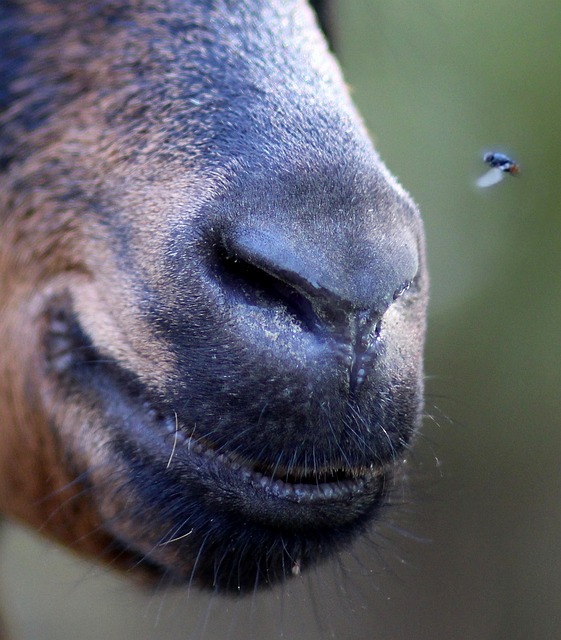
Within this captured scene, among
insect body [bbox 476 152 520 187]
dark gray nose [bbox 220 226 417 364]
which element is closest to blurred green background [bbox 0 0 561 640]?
insect body [bbox 476 152 520 187]

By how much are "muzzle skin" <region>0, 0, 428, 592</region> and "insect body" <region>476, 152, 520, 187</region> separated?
1.20 ft

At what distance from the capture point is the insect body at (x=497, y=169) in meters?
1.58

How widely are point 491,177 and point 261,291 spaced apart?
27.9 inches

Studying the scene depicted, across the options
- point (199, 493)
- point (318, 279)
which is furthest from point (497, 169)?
point (199, 493)

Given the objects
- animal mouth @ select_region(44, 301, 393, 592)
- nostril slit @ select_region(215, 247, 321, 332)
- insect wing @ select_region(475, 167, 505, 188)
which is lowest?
animal mouth @ select_region(44, 301, 393, 592)

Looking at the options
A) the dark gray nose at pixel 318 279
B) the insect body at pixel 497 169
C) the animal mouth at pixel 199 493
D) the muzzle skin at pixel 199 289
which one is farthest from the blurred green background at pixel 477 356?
the dark gray nose at pixel 318 279

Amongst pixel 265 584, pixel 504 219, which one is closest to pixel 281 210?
pixel 265 584

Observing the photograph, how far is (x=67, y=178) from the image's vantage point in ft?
4.59

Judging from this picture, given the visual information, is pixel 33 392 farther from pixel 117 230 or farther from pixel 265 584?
pixel 265 584

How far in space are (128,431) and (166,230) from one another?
0.30 metres

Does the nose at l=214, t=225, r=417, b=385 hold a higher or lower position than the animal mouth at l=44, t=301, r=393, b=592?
higher

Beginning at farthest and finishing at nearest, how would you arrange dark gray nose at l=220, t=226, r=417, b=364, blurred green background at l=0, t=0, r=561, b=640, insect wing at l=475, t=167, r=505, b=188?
blurred green background at l=0, t=0, r=561, b=640 → insect wing at l=475, t=167, r=505, b=188 → dark gray nose at l=220, t=226, r=417, b=364

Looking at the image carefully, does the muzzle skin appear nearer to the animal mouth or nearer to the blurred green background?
the animal mouth

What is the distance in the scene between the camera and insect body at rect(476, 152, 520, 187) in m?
1.58
